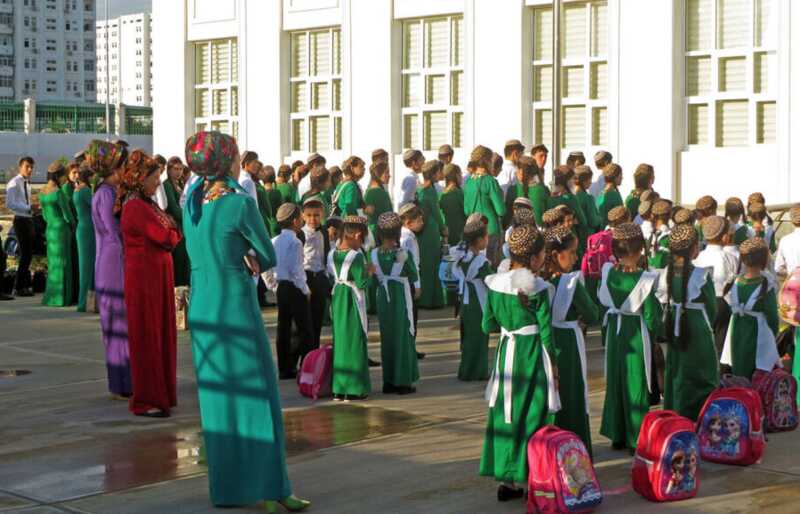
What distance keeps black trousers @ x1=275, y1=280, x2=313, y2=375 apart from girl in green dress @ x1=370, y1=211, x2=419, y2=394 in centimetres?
95

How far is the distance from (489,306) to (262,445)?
1.47m

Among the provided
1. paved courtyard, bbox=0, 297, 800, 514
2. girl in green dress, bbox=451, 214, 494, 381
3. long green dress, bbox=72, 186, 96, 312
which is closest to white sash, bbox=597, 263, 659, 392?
paved courtyard, bbox=0, 297, 800, 514

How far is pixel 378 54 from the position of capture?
24.2 metres

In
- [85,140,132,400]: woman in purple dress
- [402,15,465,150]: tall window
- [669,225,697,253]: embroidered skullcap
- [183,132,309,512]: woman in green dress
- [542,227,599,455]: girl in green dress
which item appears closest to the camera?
[183,132,309,512]: woman in green dress

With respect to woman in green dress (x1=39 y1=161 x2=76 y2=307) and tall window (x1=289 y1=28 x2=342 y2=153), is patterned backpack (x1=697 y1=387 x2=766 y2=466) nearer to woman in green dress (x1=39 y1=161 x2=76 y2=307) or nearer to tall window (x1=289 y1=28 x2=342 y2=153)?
woman in green dress (x1=39 y1=161 x2=76 y2=307)

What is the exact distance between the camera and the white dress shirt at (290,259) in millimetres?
11422

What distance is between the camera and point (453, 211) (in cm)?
1662

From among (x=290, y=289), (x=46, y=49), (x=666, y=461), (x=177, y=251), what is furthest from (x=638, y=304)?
(x=46, y=49)

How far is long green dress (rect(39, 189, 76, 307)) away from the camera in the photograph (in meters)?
17.6

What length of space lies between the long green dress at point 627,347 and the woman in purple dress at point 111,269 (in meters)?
3.96

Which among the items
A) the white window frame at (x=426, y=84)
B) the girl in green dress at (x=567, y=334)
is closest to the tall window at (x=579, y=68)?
the white window frame at (x=426, y=84)

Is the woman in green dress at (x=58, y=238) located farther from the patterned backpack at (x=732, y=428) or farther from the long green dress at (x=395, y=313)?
the patterned backpack at (x=732, y=428)

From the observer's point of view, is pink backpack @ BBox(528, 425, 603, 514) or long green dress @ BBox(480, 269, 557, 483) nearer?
pink backpack @ BBox(528, 425, 603, 514)

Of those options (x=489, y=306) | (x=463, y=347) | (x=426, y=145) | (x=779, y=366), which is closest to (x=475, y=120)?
(x=426, y=145)
